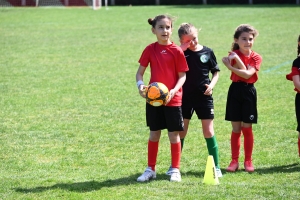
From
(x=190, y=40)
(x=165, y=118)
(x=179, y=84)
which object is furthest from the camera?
(x=190, y=40)

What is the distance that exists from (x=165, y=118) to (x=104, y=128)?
2.98 metres

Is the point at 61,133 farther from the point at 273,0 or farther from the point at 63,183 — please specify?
the point at 273,0

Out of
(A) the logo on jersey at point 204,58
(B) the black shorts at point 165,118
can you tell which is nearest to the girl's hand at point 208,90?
(A) the logo on jersey at point 204,58

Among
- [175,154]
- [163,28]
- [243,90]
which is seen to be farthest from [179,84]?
[243,90]

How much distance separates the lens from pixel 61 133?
9.36 meters

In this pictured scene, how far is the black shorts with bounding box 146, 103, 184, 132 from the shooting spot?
6.75m

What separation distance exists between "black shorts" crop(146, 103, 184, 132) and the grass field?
0.58m

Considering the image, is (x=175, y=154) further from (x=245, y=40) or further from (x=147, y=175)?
(x=245, y=40)

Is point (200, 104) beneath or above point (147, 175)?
above

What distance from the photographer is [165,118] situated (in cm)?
683

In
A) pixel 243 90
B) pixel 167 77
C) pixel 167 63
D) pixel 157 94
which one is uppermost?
pixel 167 63

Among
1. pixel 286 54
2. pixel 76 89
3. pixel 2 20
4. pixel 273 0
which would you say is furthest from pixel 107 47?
pixel 273 0

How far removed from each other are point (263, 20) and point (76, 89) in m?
16.8

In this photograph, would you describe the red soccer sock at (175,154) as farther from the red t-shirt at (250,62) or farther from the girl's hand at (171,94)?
the red t-shirt at (250,62)
